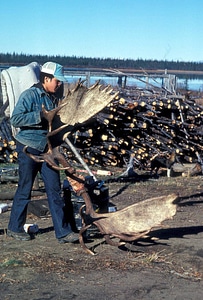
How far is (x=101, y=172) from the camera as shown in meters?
13.8

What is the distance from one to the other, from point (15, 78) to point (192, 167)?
510 cm

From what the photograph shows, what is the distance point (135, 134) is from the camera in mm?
→ 15398

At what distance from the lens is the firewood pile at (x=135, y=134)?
586 inches

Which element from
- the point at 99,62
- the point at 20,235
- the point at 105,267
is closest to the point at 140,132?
the point at 20,235

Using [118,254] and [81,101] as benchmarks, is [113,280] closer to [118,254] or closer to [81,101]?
[118,254]

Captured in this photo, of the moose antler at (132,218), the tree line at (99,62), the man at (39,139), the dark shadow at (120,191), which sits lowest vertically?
the dark shadow at (120,191)

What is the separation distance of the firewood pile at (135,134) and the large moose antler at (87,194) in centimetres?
685

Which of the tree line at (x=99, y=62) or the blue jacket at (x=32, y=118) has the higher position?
the tree line at (x=99, y=62)

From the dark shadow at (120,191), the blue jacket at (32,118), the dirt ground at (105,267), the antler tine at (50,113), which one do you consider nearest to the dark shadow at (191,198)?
the dark shadow at (120,191)

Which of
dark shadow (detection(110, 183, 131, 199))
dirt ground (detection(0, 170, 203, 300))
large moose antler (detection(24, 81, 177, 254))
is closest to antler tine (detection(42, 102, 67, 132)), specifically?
large moose antler (detection(24, 81, 177, 254))

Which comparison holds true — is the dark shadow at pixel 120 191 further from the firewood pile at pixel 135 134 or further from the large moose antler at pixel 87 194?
the large moose antler at pixel 87 194

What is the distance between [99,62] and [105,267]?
37257 millimetres

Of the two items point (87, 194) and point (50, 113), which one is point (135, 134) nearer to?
point (87, 194)

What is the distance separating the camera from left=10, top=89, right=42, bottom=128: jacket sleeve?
750 centimetres
